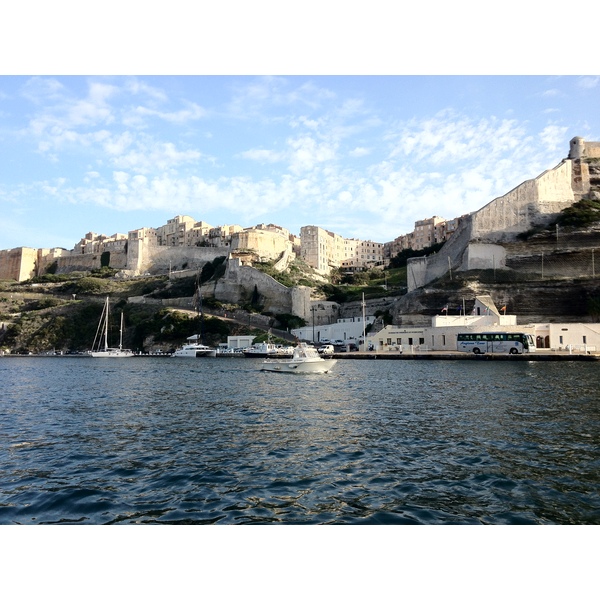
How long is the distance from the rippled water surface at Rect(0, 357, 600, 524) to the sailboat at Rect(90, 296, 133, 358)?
4164 cm

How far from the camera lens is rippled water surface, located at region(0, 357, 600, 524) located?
7.34 meters

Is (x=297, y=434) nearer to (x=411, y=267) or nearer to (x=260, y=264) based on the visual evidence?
(x=411, y=267)

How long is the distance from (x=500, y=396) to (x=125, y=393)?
1546cm

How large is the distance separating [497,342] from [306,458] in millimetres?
36725

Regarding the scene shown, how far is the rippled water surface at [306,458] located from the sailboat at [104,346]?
137ft

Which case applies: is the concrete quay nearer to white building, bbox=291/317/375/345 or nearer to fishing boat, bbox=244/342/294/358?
fishing boat, bbox=244/342/294/358

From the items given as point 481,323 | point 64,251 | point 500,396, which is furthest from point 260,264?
point 500,396

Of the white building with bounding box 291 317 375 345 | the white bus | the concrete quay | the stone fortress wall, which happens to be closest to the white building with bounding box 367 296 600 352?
the white bus

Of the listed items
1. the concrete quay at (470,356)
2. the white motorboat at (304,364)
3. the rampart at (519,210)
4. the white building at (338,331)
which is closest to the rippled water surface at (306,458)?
the white motorboat at (304,364)

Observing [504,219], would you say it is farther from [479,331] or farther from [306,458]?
[306,458]

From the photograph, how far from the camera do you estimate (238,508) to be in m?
7.39

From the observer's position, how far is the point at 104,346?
2648 inches

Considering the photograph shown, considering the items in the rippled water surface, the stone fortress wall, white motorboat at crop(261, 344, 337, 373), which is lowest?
the rippled water surface

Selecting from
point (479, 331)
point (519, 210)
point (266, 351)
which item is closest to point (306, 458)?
point (479, 331)
